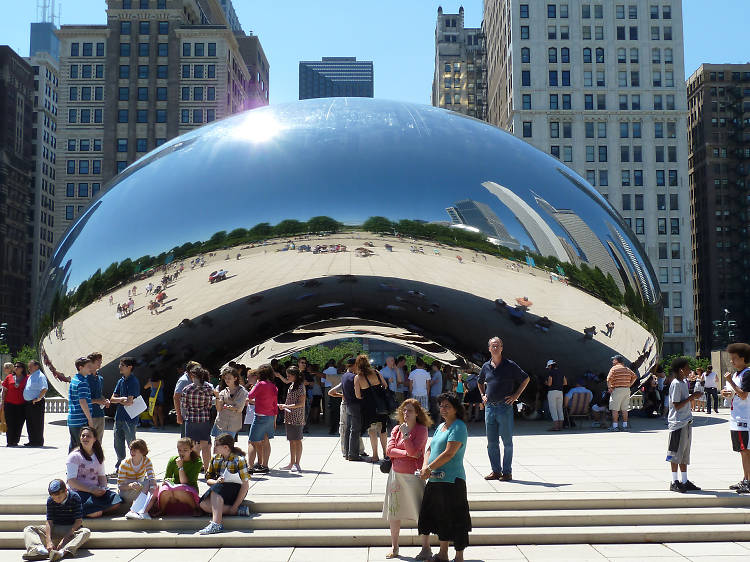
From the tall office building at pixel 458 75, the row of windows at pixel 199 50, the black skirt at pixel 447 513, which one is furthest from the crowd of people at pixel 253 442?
the tall office building at pixel 458 75

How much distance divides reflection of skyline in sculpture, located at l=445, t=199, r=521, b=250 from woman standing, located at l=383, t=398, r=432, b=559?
300 inches

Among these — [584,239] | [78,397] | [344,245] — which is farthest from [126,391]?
[584,239]

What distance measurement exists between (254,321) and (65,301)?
3.55 meters

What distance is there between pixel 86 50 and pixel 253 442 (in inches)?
3458

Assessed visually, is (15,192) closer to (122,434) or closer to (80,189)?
(80,189)

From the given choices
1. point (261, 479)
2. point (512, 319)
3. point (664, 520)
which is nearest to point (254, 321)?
point (512, 319)

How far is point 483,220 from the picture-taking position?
13469 millimetres

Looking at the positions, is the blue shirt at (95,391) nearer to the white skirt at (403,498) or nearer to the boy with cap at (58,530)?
the boy with cap at (58,530)

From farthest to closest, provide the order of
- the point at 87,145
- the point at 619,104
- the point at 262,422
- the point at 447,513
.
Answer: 1. the point at 87,145
2. the point at 619,104
3. the point at 262,422
4. the point at 447,513

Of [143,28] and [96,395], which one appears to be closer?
[96,395]

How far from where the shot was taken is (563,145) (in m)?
83.1

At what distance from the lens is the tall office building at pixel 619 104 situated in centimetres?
8181

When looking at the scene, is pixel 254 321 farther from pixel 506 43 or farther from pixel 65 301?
pixel 506 43

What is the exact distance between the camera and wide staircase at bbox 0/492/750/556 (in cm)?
678
